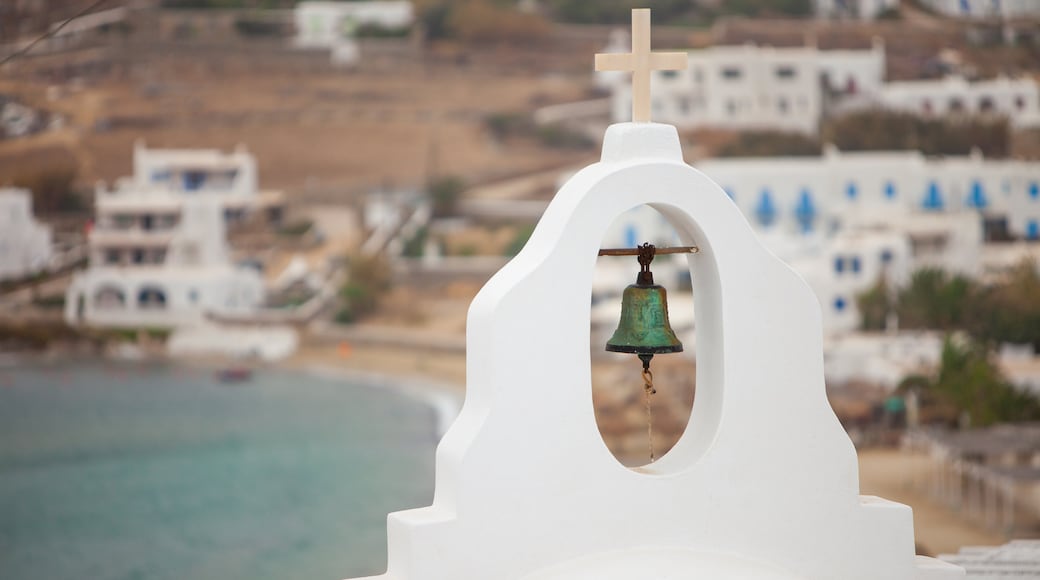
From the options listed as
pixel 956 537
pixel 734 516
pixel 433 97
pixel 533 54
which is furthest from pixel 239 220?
pixel 734 516

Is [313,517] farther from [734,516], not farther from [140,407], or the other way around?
[734,516]

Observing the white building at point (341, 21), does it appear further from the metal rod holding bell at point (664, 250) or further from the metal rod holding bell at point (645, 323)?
the metal rod holding bell at point (664, 250)

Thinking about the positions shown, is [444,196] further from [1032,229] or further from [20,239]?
[1032,229]

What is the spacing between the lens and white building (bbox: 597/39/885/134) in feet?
151

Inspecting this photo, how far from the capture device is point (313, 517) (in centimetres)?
2592

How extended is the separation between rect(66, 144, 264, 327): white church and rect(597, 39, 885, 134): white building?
13.3 meters

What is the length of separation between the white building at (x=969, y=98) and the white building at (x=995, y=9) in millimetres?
4828

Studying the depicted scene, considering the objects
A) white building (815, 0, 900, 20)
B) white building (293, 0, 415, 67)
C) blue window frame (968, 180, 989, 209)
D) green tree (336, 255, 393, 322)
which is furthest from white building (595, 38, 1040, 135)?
white building (293, 0, 415, 67)

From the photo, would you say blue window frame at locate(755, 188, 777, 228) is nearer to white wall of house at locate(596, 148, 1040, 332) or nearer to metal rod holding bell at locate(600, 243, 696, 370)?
white wall of house at locate(596, 148, 1040, 332)

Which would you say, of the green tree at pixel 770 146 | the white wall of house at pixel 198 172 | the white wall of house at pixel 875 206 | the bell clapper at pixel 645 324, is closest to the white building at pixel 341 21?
the white wall of house at pixel 198 172

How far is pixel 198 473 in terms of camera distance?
98.1ft

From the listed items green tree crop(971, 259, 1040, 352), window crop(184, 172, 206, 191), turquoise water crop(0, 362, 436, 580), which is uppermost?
window crop(184, 172, 206, 191)

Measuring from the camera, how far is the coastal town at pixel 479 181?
33.5 meters

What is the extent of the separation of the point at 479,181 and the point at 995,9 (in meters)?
19.3
